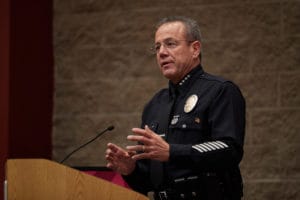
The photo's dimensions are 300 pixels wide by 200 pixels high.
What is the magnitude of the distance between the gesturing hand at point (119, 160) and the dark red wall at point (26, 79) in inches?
50.5

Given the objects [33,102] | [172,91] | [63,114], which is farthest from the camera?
[63,114]

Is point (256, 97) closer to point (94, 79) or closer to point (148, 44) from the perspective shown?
point (148, 44)

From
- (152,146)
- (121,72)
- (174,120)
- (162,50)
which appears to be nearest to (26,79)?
(121,72)

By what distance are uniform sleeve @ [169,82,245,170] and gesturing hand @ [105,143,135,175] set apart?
28cm

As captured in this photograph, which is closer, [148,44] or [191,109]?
[191,109]

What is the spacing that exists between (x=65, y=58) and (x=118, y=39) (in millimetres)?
441

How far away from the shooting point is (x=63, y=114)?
413 centimetres

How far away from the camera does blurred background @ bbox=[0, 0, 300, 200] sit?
12.0ft

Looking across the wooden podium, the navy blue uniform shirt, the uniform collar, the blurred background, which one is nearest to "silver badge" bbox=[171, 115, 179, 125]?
the navy blue uniform shirt

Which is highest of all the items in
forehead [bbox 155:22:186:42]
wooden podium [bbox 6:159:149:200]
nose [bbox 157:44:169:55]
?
forehead [bbox 155:22:186:42]

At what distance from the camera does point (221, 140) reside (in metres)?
2.29

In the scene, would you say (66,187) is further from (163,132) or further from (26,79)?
(26,79)

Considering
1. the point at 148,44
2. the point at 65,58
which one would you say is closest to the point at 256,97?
the point at 148,44

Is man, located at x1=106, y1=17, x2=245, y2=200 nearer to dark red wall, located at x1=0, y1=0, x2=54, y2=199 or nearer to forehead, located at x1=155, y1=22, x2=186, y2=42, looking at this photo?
forehead, located at x1=155, y1=22, x2=186, y2=42
